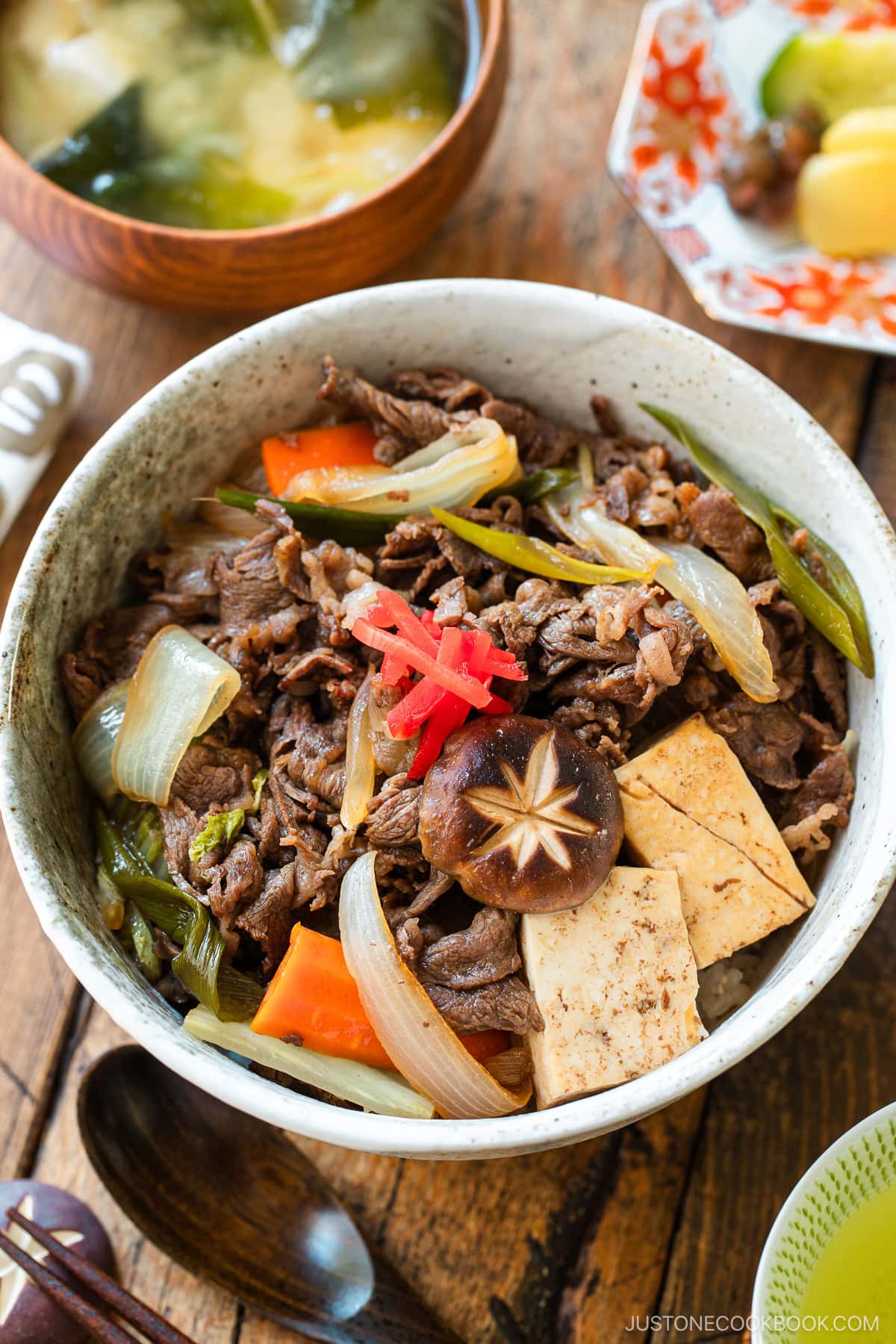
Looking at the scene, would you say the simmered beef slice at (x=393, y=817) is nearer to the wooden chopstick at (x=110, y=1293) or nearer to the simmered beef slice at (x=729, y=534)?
the simmered beef slice at (x=729, y=534)

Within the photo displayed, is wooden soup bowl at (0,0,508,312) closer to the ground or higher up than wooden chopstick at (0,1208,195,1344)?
higher up

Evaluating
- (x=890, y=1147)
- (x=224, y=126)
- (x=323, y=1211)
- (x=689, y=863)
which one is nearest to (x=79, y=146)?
(x=224, y=126)

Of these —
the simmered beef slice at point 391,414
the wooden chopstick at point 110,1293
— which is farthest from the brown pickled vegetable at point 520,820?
the wooden chopstick at point 110,1293

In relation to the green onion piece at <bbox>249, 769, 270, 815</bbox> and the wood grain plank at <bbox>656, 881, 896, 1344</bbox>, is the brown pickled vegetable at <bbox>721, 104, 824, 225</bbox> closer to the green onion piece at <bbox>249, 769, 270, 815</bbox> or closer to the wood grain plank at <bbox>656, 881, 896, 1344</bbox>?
the wood grain plank at <bbox>656, 881, 896, 1344</bbox>

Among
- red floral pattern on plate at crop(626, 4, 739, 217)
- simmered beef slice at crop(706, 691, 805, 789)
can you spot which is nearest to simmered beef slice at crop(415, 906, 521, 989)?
simmered beef slice at crop(706, 691, 805, 789)

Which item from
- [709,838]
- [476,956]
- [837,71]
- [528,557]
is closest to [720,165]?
[837,71]
